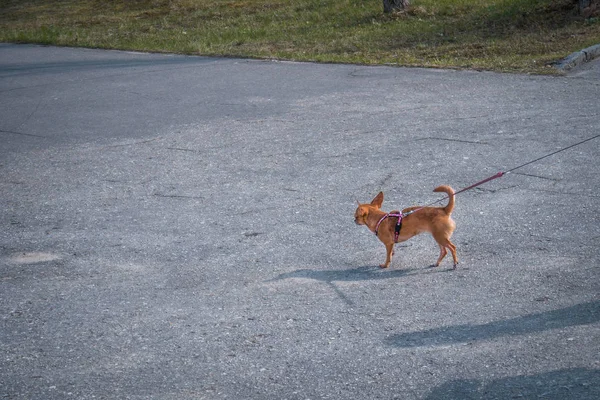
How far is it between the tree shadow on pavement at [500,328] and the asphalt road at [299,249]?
0.05ft

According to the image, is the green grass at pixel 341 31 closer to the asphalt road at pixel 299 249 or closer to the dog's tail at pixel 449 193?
the asphalt road at pixel 299 249

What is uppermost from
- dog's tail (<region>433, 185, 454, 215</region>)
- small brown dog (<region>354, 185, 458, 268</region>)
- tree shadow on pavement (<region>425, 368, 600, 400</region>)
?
dog's tail (<region>433, 185, 454, 215</region>)

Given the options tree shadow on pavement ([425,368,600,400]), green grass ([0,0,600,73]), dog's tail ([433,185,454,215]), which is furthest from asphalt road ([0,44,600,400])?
green grass ([0,0,600,73])

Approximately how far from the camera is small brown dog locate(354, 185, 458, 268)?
5543mm

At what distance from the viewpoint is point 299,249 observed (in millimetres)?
6219

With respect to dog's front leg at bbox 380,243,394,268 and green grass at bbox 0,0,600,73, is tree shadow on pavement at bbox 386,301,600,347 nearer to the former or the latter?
dog's front leg at bbox 380,243,394,268

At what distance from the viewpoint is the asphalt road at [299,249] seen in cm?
445

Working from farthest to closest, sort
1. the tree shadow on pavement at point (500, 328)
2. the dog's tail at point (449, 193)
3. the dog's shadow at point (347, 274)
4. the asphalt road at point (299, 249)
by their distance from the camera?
the dog's shadow at point (347, 274), the dog's tail at point (449, 193), the tree shadow on pavement at point (500, 328), the asphalt road at point (299, 249)

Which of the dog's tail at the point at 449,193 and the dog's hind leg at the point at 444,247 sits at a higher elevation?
the dog's tail at the point at 449,193

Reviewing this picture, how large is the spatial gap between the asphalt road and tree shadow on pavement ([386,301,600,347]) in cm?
2

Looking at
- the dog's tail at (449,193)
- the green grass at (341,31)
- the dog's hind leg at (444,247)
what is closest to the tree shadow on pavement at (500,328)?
the dog's hind leg at (444,247)

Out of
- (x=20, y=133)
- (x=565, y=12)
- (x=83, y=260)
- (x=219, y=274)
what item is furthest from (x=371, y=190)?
(x=565, y=12)

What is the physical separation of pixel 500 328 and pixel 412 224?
1.11 metres

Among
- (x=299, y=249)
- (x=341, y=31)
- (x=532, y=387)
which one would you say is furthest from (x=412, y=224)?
(x=341, y=31)
